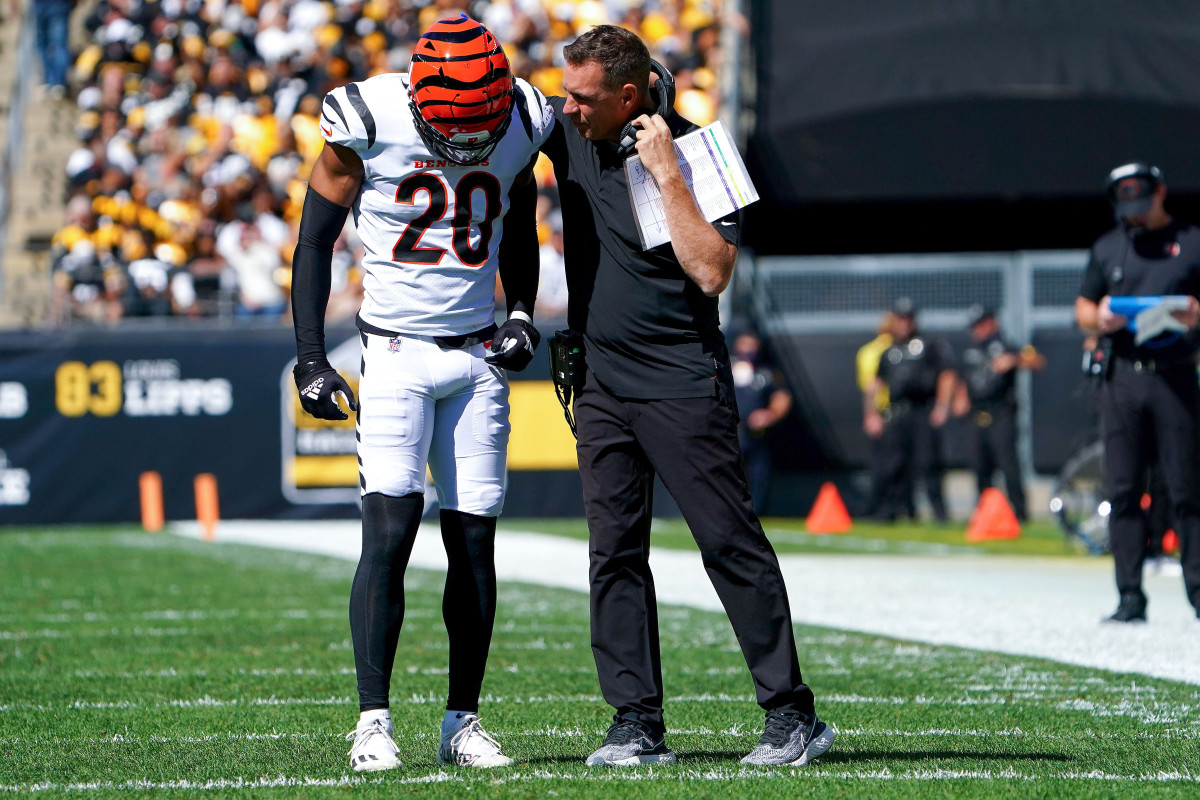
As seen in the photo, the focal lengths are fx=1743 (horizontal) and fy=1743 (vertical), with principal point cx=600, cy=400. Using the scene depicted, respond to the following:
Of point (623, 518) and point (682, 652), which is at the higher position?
point (623, 518)

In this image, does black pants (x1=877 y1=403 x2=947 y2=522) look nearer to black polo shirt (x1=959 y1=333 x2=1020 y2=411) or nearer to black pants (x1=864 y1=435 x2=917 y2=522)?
black pants (x1=864 y1=435 x2=917 y2=522)

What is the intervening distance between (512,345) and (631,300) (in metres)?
0.33

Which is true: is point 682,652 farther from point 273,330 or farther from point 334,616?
point 273,330

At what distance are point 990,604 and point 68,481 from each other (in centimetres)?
920

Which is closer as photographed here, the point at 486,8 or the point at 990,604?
the point at 990,604

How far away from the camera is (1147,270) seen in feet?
26.2

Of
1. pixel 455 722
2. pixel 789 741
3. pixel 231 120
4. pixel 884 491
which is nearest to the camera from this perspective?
pixel 789 741

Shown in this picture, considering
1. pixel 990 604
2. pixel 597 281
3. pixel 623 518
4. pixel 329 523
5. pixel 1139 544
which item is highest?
pixel 597 281

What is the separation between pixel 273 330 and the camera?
15594 mm

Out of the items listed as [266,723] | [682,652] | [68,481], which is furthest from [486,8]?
[266,723]

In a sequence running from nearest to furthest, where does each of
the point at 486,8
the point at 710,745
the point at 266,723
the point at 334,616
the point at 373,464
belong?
the point at 373,464 < the point at 710,745 < the point at 266,723 < the point at 334,616 < the point at 486,8

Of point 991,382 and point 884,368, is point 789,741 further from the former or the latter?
point 884,368

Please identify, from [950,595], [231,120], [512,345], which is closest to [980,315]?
[950,595]

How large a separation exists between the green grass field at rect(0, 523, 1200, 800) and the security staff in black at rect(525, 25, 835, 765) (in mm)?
229
